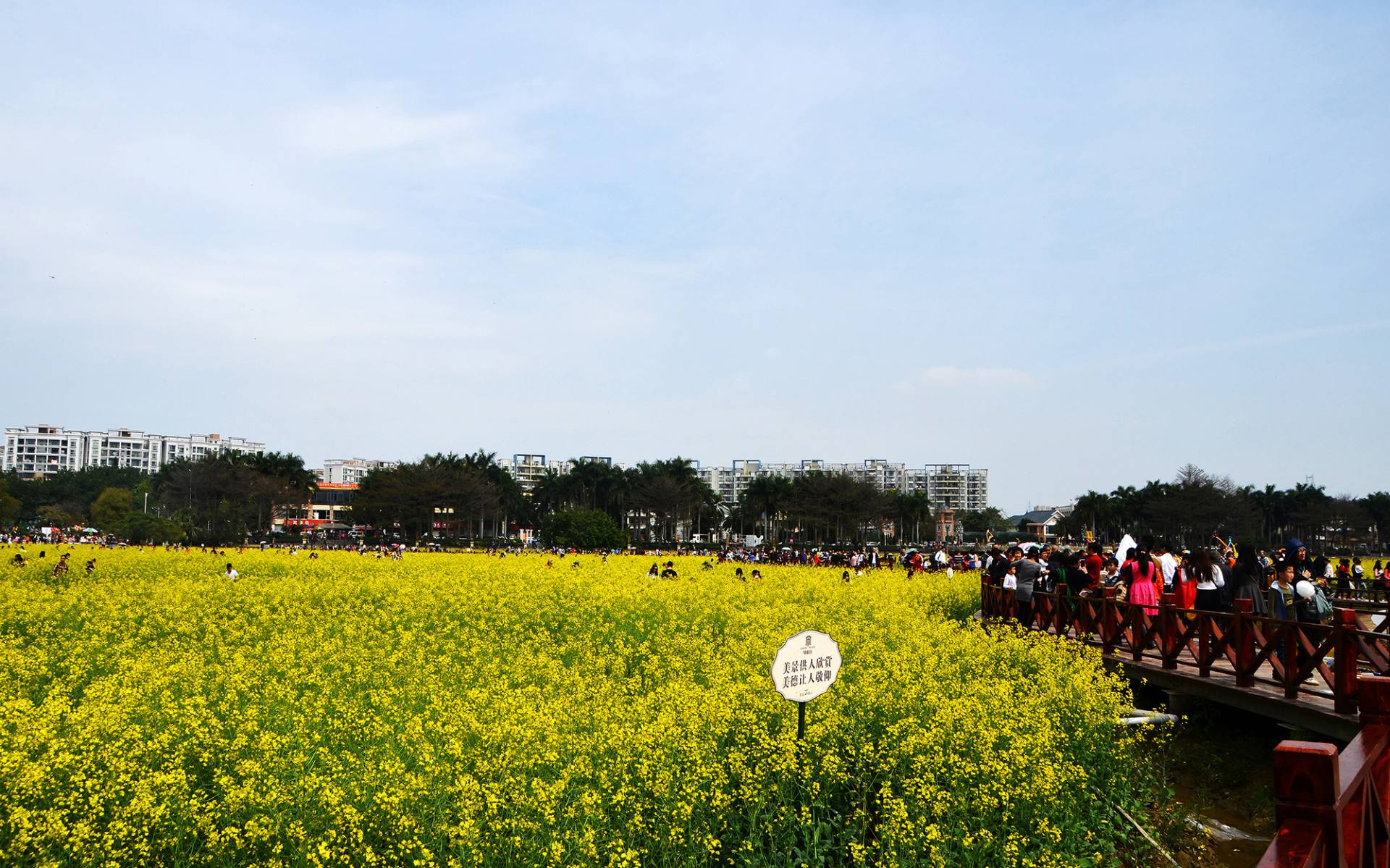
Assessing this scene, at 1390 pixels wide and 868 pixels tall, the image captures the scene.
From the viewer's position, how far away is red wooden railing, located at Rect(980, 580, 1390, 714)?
8289 millimetres

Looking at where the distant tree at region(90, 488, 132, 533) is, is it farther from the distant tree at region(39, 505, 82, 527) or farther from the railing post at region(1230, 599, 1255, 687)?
the railing post at region(1230, 599, 1255, 687)

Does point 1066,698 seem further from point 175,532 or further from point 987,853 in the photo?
point 175,532

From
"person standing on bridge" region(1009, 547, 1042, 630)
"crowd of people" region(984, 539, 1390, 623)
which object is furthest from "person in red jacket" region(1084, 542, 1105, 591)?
"person standing on bridge" region(1009, 547, 1042, 630)

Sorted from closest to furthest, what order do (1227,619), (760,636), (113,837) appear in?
(113,837)
(1227,619)
(760,636)

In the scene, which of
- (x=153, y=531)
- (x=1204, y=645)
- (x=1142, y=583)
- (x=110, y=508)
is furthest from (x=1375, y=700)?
(x=110, y=508)

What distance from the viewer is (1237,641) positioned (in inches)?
393

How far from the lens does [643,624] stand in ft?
51.2

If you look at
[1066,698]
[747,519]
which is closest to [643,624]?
[1066,698]

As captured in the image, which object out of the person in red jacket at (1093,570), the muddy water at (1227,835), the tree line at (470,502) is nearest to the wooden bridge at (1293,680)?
the person in red jacket at (1093,570)

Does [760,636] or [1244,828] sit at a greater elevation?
[760,636]

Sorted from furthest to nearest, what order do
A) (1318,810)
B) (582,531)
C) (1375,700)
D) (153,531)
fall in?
1. (153,531)
2. (582,531)
3. (1375,700)
4. (1318,810)

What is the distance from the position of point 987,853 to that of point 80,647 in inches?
448

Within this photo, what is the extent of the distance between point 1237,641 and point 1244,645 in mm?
98

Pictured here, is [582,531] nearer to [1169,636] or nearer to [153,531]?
[153,531]
